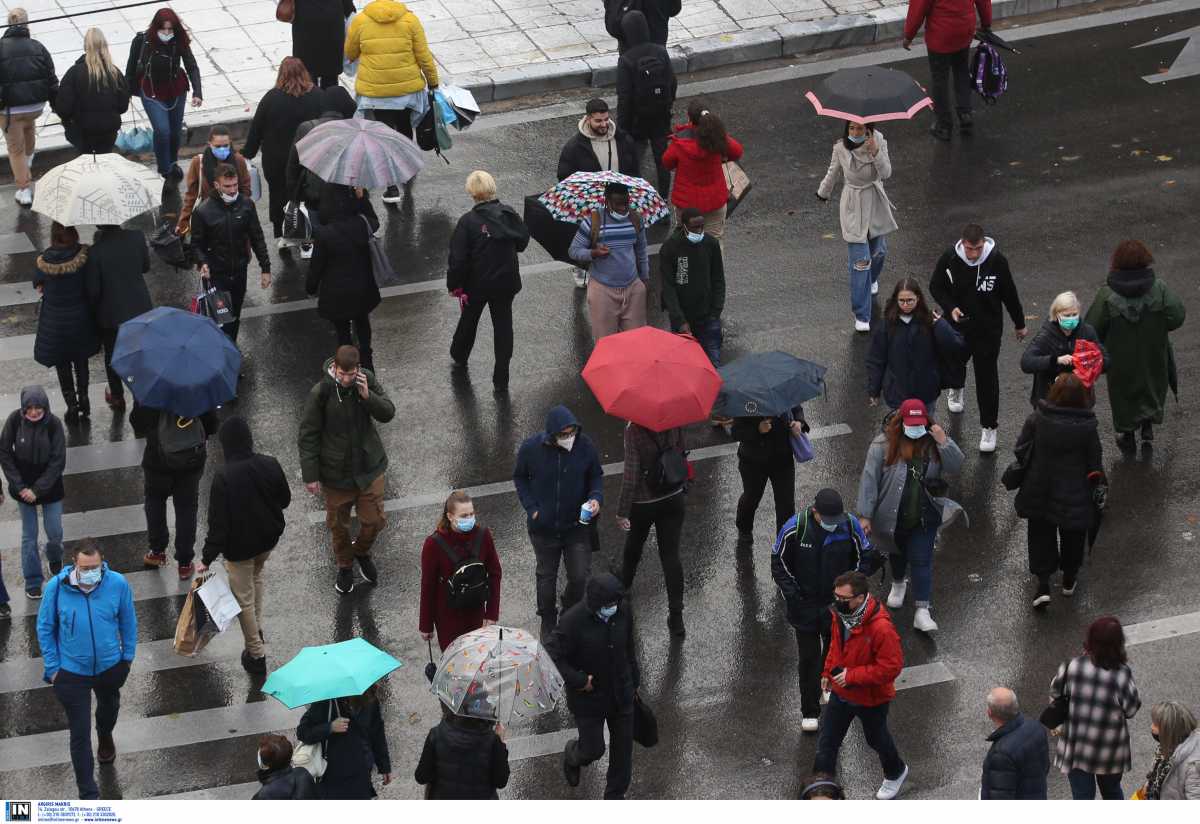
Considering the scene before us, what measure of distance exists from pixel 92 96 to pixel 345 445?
622 centimetres

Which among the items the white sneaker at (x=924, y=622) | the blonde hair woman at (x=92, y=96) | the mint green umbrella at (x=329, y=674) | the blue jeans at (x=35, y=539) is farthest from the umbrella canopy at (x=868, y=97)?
the mint green umbrella at (x=329, y=674)

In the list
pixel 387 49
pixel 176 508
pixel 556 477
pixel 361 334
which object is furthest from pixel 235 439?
pixel 387 49

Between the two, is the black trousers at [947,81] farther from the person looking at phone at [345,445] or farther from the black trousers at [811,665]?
the black trousers at [811,665]

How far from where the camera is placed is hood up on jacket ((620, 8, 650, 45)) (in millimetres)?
16703

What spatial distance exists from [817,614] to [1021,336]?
361 centimetres

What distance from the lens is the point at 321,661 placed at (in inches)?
361

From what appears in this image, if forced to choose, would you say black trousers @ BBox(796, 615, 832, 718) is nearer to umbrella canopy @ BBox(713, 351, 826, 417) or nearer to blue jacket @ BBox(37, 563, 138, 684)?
umbrella canopy @ BBox(713, 351, 826, 417)

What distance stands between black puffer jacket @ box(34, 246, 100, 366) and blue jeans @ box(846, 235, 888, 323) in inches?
219

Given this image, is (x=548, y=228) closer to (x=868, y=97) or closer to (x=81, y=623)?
(x=868, y=97)

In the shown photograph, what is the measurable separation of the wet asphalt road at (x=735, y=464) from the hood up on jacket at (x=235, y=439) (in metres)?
1.28

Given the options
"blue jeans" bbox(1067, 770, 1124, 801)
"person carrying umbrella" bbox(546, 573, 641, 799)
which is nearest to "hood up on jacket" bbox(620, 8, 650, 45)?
"person carrying umbrella" bbox(546, 573, 641, 799)

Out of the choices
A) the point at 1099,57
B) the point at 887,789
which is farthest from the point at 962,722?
the point at 1099,57

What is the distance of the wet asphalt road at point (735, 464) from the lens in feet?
35.3

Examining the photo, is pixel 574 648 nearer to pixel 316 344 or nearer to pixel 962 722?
pixel 962 722
